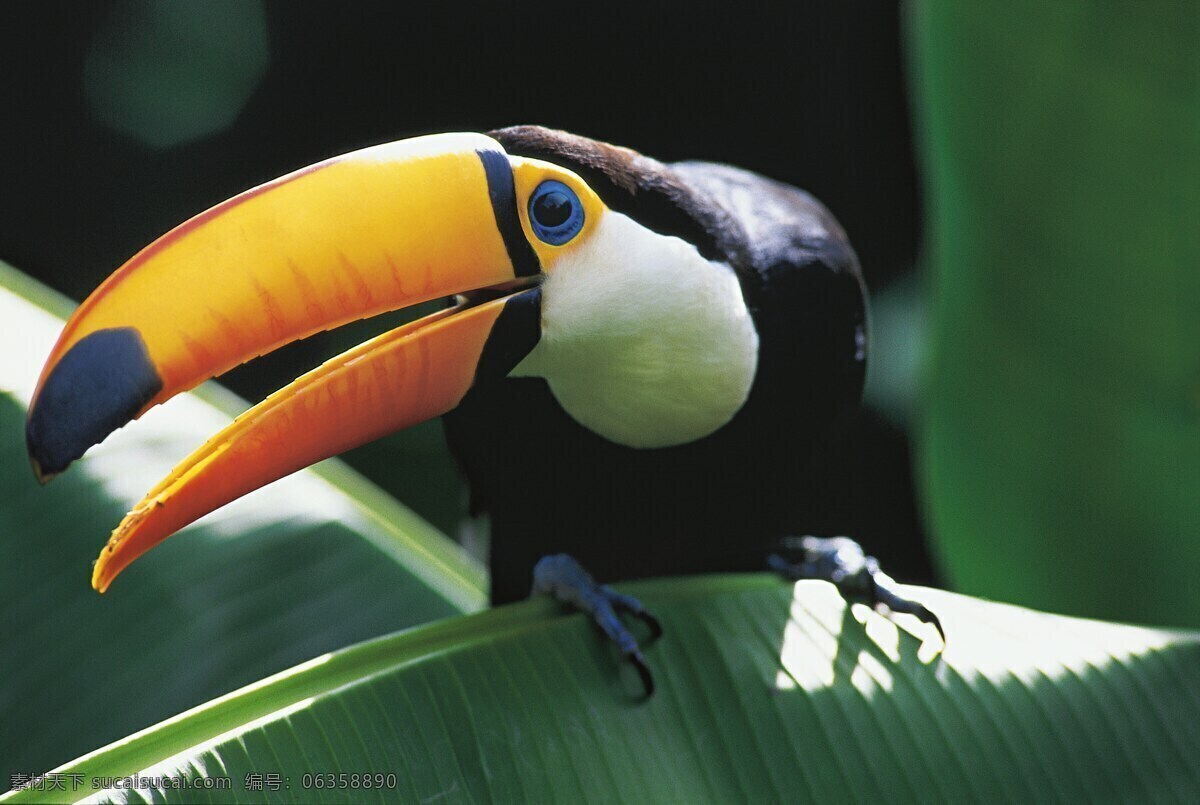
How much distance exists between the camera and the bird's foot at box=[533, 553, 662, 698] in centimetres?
137

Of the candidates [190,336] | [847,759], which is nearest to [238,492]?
[190,336]

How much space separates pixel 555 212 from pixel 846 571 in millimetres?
647

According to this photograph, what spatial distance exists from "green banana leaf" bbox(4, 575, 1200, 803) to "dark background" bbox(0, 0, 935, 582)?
5.04 ft

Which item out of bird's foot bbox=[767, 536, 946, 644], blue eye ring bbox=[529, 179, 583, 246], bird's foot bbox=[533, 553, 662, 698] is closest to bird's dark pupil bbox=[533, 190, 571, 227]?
blue eye ring bbox=[529, 179, 583, 246]

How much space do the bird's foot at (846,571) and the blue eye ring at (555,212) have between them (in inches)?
21.9

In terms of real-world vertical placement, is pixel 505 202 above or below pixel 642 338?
above

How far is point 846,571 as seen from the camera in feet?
5.71

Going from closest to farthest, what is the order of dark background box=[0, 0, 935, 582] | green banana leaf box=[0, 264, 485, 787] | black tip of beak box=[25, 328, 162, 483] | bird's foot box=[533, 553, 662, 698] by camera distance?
black tip of beak box=[25, 328, 162, 483]
bird's foot box=[533, 553, 662, 698]
green banana leaf box=[0, 264, 485, 787]
dark background box=[0, 0, 935, 582]

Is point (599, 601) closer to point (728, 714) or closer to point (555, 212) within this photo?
point (728, 714)

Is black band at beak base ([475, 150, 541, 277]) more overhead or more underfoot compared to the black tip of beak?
more overhead

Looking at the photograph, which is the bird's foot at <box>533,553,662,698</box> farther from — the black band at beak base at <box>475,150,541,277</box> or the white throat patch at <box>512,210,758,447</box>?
the black band at beak base at <box>475,150,541,277</box>

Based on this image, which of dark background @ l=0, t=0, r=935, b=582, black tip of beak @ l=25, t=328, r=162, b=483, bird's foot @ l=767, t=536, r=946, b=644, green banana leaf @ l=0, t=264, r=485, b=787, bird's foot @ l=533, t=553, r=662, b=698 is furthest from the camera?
dark background @ l=0, t=0, r=935, b=582

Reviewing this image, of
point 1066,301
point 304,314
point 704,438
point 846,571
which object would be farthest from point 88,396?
point 1066,301

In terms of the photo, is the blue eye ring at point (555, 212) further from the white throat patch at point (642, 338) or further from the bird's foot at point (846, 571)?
the bird's foot at point (846, 571)
